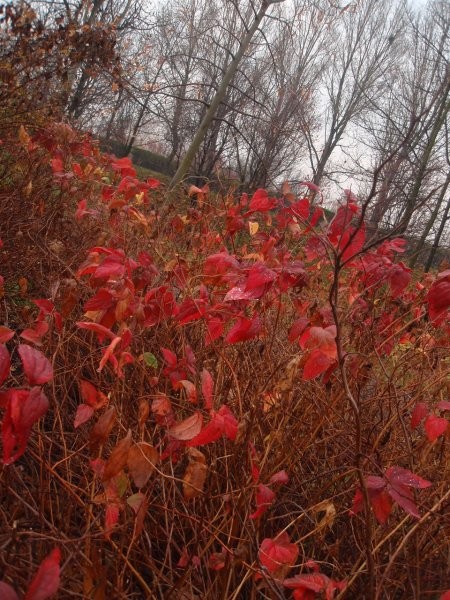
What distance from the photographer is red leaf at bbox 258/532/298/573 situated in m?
1.08

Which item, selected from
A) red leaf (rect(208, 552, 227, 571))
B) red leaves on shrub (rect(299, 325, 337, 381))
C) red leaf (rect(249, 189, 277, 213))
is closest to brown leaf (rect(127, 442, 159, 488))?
red leaf (rect(208, 552, 227, 571))

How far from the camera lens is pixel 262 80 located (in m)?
11.6

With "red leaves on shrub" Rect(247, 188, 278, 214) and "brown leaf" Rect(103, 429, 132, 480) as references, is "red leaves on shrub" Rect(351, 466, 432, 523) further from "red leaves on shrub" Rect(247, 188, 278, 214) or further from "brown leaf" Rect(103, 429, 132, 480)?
"red leaves on shrub" Rect(247, 188, 278, 214)

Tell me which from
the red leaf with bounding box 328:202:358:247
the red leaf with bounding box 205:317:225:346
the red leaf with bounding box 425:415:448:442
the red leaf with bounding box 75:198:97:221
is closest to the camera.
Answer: the red leaf with bounding box 425:415:448:442

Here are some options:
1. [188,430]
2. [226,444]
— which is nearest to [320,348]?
[188,430]

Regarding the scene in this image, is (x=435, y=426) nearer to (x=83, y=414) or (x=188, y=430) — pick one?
(x=188, y=430)

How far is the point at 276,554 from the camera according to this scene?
109 centimetres

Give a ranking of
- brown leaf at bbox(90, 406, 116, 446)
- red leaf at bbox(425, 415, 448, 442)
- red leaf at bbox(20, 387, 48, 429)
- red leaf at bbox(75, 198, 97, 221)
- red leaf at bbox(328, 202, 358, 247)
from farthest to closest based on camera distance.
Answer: red leaf at bbox(75, 198, 97, 221), red leaf at bbox(328, 202, 358, 247), red leaf at bbox(425, 415, 448, 442), brown leaf at bbox(90, 406, 116, 446), red leaf at bbox(20, 387, 48, 429)

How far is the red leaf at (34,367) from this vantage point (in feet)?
2.63

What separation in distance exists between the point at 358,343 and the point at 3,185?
2.80 m

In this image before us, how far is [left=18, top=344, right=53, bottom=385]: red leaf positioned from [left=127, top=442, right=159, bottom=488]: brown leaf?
0.25 meters

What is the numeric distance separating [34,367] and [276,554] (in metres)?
0.73

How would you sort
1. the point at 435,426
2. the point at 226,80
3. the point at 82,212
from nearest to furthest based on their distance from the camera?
1. the point at 435,426
2. the point at 82,212
3. the point at 226,80

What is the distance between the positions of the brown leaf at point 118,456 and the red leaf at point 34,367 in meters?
0.19
